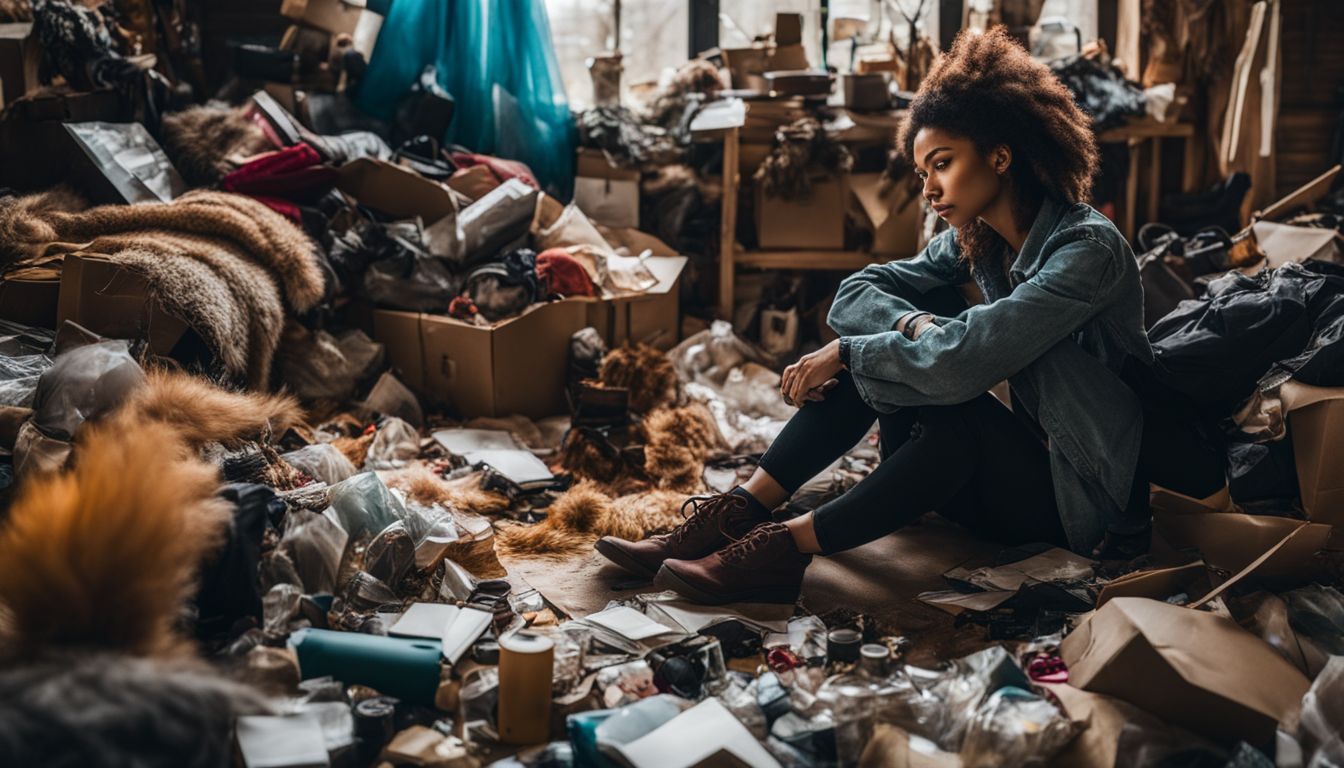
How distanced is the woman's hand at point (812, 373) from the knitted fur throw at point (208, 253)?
4.64 feet

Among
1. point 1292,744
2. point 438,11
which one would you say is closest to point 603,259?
point 438,11

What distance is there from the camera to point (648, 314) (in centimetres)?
397

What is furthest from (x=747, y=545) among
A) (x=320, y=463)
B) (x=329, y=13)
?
(x=329, y=13)

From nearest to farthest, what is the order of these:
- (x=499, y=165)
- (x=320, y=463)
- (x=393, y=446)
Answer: (x=320, y=463) < (x=393, y=446) < (x=499, y=165)

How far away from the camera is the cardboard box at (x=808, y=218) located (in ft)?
14.4

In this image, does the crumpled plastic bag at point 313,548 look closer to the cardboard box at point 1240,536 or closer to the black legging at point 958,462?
the black legging at point 958,462

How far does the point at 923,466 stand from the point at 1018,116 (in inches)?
26.8

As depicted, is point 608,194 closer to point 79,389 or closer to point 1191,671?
point 79,389

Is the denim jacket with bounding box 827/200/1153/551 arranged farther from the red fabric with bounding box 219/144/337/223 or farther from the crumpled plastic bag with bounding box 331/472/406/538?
the red fabric with bounding box 219/144/337/223

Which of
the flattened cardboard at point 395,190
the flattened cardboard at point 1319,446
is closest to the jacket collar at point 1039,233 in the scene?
the flattened cardboard at point 1319,446

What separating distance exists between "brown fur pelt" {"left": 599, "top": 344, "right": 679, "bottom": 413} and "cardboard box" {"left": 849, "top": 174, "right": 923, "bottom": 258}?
3.95 ft

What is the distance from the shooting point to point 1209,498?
223 cm

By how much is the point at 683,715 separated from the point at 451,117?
10.7 feet

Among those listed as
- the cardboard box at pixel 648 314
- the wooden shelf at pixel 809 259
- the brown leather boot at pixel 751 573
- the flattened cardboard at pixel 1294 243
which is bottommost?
the brown leather boot at pixel 751 573
